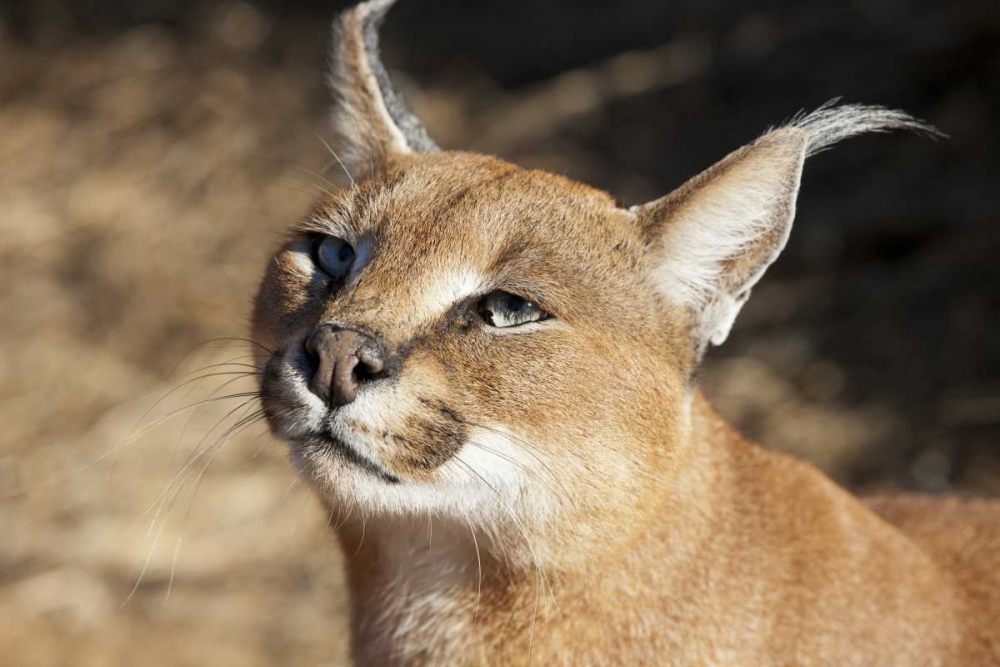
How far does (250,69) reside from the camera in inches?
387

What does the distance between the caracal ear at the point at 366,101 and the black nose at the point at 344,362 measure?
115cm

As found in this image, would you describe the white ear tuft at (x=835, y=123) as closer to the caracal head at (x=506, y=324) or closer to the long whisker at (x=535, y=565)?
the caracal head at (x=506, y=324)

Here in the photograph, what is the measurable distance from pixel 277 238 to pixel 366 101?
154 cm

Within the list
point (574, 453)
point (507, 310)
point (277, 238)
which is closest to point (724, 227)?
point (507, 310)

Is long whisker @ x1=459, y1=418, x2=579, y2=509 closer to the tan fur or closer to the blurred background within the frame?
the tan fur

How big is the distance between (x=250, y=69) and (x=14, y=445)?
4.17 meters

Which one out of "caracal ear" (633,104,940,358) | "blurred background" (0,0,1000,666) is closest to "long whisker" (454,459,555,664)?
"caracal ear" (633,104,940,358)

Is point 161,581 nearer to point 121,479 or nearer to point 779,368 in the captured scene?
point 121,479

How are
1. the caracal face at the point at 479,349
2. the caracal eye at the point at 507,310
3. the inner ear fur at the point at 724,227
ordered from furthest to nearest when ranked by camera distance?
the inner ear fur at the point at 724,227
the caracal eye at the point at 507,310
the caracal face at the point at 479,349

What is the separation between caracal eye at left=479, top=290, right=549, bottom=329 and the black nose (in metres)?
0.38

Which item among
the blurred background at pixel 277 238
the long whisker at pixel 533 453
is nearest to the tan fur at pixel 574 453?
the long whisker at pixel 533 453

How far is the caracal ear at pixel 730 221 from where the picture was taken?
11.0ft

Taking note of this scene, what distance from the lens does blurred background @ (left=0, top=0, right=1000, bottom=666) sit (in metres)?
6.21

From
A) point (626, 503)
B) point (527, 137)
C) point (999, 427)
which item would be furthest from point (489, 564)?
point (527, 137)
